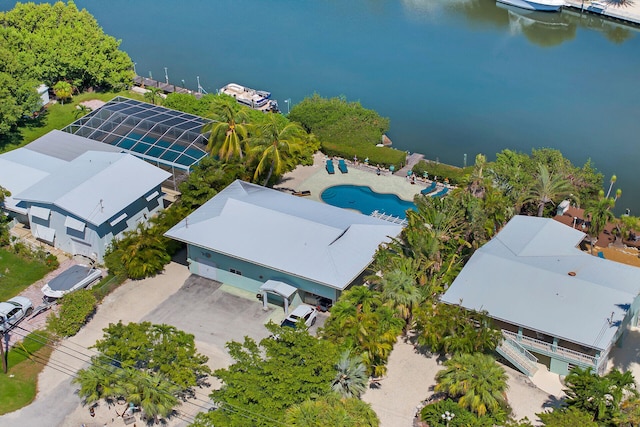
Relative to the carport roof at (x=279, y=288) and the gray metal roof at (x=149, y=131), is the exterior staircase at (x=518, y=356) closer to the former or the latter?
the carport roof at (x=279, y=288)

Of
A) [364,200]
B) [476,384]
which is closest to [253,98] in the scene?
[364,200]

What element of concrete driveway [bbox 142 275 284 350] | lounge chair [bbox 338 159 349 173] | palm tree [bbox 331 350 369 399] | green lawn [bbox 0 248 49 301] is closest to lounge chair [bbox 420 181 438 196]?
lounge chair [bbox 338 159 349 173]

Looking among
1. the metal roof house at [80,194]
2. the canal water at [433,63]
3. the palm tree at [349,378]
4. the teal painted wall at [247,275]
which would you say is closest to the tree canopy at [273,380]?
the palm tree at [349,378]

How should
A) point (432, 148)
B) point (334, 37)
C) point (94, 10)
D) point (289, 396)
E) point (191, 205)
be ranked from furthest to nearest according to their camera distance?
point (94, 10) → point (334, 37) → point (432, 148) → point (191, 205) → point (289, 396)

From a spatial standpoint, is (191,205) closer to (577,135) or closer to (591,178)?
(591,178)

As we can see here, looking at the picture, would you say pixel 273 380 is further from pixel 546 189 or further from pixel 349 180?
pixel 349 180

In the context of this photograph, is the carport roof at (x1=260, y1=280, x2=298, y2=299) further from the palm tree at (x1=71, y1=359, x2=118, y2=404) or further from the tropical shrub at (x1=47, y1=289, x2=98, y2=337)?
the palm tree at (x1=71, y1=359, x2=118, y2=404)

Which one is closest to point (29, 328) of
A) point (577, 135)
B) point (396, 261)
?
point (396, 261)
